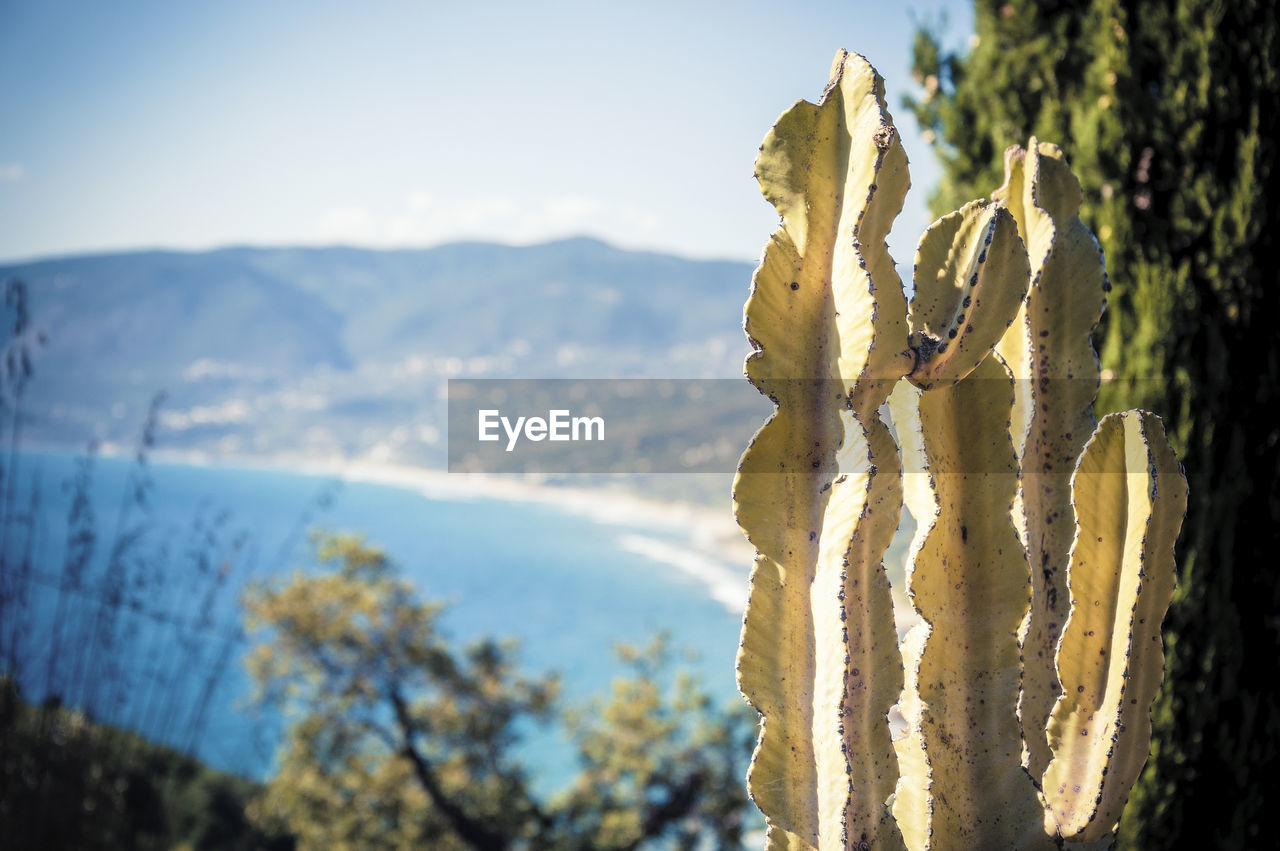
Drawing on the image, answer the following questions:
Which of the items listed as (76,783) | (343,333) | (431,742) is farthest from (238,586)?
(343,333)

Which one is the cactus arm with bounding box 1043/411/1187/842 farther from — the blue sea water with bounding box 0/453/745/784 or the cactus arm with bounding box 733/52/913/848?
the blue sea water with bounding box 0/453/745/784

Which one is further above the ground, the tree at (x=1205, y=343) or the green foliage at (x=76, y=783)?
the tree at (x=1205, y=343)

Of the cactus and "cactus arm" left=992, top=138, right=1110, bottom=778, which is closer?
the cactus

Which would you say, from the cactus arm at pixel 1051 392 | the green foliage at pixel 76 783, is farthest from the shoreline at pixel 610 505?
the cactus arm at pixel 1051 392

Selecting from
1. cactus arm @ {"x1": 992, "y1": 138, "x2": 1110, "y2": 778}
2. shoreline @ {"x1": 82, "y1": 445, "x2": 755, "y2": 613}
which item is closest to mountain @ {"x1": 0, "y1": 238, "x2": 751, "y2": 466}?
shoreline @ {"x1": 82, "y1": 445, "x2": 755, "y2": 613}

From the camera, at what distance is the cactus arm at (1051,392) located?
1299mm

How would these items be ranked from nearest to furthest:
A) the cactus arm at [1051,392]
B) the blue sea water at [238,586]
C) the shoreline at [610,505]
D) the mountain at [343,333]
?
1. the cactus arm at [1051,392]
2. the blue sea water at [238,586]
3. the shoreline at [610,505]
4. the mountain at [343,333]

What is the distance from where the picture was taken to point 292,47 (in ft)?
124

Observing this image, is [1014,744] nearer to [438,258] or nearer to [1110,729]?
[1110,729]

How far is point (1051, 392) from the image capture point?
1.34m

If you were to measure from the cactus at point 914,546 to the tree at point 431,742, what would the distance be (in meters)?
7.71

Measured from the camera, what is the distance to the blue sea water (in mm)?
2824

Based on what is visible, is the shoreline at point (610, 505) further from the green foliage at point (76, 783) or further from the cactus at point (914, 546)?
the cactus at point (914, 546)

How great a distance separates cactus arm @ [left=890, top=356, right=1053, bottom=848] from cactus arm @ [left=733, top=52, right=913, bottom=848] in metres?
0.12
